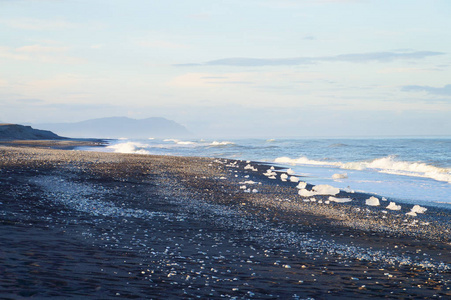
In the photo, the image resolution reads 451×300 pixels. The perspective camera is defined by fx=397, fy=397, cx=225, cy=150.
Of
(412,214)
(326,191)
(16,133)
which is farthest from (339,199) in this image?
(16,133)

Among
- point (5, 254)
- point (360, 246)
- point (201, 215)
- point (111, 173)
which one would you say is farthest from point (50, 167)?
point (360, 246)

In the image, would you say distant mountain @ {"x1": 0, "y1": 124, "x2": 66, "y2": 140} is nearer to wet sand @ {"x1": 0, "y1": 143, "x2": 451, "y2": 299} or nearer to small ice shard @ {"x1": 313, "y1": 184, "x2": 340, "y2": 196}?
wet sand @ {"x1": 0, "y1": 143, "x2": 451, "y2": 299}

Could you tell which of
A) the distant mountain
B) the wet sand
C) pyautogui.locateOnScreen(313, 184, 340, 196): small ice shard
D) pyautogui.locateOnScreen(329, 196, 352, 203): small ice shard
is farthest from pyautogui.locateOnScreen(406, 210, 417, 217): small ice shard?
the distant mountain

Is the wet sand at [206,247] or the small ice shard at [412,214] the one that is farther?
the small ice shard at [412,214]

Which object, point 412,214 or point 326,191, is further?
point 326,191

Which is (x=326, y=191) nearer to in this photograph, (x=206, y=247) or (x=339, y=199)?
(x=339, y=199)

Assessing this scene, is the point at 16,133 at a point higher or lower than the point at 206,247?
higher

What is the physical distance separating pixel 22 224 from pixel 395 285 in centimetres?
778

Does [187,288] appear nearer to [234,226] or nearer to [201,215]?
[234,226]

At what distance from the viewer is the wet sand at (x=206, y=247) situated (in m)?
6.03

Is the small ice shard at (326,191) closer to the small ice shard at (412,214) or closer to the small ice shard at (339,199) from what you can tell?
the small ice shard at (339,199)

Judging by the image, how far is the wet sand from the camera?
19.8ft

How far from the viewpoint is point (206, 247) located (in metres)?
8.55

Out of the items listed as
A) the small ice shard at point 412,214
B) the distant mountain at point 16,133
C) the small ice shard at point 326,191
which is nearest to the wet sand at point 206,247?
the small ice shard at point 412,214
